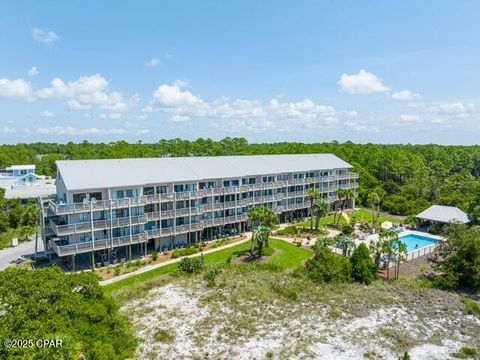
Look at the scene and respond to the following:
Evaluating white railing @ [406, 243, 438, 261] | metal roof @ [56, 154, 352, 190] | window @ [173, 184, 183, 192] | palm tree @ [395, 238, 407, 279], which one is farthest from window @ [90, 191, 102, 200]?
white railing @ [406, 243, 438, 261]

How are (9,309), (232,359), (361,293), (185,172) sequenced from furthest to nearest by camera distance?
(185,172), (361,293), (232,359), (9,309)

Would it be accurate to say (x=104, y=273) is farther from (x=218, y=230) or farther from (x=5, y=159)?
(x=5, y=159)

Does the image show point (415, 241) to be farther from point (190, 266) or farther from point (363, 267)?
point (190, 266)

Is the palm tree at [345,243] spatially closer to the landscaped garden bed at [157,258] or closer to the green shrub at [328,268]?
the green shrub at [328,268]

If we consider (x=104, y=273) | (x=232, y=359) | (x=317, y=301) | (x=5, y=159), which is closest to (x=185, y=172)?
(x=104, y=273)

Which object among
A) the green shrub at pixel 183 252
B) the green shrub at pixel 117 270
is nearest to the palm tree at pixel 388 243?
the green shrub at pixel 183 252

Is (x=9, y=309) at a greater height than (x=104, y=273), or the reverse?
(x=9, y=309)
